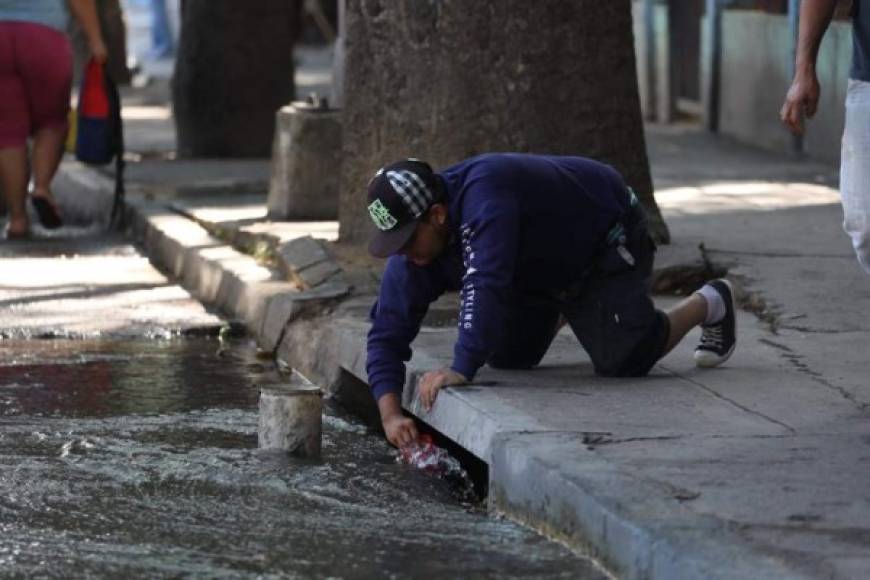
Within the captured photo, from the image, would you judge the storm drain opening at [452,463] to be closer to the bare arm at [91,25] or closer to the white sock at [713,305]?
the white sock at [713,305]

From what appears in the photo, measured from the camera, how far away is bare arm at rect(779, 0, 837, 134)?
5.58 meters

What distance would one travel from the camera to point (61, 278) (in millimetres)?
8938

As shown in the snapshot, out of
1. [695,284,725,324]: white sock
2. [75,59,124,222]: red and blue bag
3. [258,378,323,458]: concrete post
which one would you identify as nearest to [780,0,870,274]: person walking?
[695,284,725,324]: white sock

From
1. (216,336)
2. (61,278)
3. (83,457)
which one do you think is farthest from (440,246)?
(61,278)

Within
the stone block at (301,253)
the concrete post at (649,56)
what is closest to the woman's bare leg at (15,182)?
the stone block at (301,253)

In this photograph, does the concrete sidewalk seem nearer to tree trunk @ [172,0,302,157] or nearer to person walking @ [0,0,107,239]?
person walking @ [0,0,107,239]

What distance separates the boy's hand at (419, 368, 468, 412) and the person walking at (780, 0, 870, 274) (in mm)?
1158

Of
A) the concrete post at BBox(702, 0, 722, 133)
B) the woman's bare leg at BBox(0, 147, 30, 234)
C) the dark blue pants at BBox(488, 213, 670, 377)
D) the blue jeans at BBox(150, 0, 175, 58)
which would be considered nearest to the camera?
the dark blue pants at BBox(488, 213, 670, 377)

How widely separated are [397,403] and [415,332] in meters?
0.24

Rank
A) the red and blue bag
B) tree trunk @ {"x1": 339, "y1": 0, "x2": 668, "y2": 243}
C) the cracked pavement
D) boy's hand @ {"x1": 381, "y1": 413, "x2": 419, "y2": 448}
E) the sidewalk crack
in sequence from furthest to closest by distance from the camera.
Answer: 1. the red and blue bag
2. tree trunk @ {"x1": 339, "y1": 0, "x2": 668, "y2": 243}
3. boy's hand @ {"x1": 381, "y1": 413, "x2": 419, "y2": 448}
4. the sidewalk crack
5. the cracked pavement

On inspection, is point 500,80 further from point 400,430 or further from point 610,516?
point 610,516

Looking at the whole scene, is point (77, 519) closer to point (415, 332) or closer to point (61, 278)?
point (415, 332)

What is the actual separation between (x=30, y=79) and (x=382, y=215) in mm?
4940

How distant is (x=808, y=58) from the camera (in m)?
5.62
